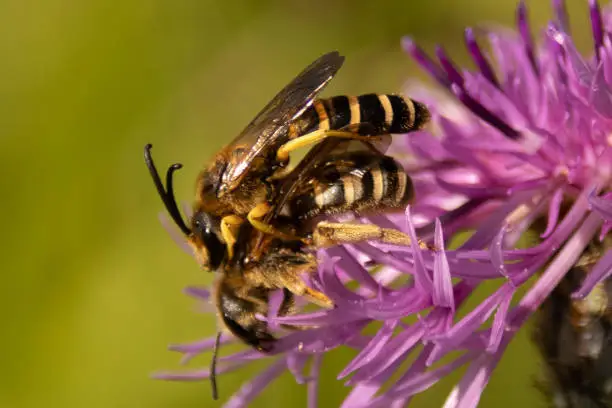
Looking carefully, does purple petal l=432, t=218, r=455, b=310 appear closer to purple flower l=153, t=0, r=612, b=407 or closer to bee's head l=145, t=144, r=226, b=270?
purple flower l=153, t=0, r=612, b=407

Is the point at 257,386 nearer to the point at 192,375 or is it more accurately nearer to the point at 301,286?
the point at 192,375

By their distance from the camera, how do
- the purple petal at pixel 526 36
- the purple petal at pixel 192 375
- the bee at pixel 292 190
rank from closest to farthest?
the bee at pixel 292 190, the purple petal at pixel 192 375, the purple petal at pixel 526 36

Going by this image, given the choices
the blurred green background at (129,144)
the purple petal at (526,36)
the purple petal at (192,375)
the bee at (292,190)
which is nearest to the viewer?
the bee at (292,190)

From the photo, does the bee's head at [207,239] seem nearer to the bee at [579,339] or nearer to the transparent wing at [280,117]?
the transparent wing at [280,117]

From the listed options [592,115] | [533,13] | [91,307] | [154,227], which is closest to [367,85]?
[533,13]

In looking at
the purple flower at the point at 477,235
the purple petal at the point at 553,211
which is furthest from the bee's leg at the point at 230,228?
the purple petal at the point at 553,211

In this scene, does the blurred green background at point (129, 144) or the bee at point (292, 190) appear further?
the blurred green background at point (129, 144)

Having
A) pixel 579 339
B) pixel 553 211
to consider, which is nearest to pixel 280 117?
→ pixel 553 211

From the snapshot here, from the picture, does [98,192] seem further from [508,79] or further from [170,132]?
[508,79]
